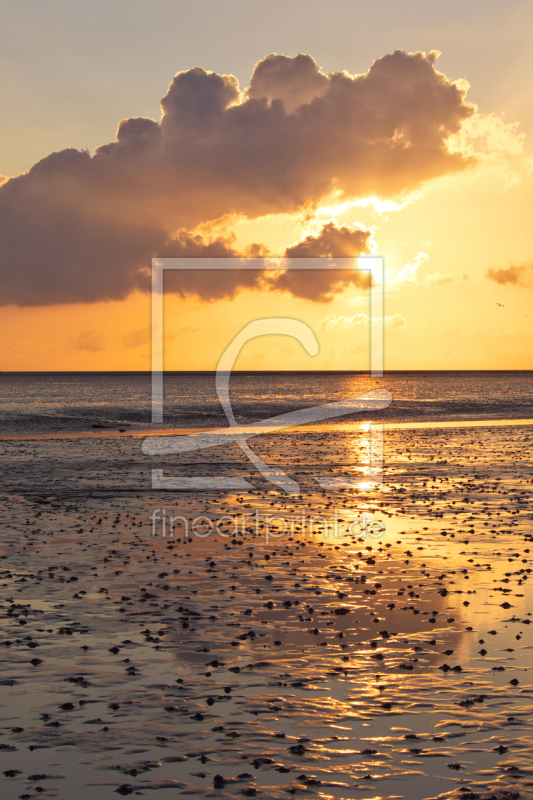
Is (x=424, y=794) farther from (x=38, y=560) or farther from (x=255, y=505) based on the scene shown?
(x=255, y=505)

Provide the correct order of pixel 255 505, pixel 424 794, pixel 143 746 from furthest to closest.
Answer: pixel 255 505
pixel 143 746
pixel 424 794

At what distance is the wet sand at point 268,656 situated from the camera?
9.00 meters

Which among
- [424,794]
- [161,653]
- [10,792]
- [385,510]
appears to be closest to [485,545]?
[385,510]

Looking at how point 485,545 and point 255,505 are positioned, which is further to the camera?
point 255,505

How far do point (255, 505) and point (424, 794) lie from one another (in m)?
20.4

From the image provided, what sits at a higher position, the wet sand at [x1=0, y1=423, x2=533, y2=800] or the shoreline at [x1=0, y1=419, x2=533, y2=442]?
the shoreline at [x1=0, y1=419, x2=533, y2=442]

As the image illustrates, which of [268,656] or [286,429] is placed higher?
[286,429]

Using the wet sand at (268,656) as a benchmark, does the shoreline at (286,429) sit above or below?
above

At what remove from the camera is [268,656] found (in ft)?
41.3

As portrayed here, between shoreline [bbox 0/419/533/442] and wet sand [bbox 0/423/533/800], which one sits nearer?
wet sand [bbox 0/423/533/800]

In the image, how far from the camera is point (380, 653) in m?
12.7

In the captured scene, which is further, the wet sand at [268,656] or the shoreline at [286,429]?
the shoreline at [286,429]

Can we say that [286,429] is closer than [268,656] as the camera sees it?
No

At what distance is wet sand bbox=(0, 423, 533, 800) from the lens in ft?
29.5
